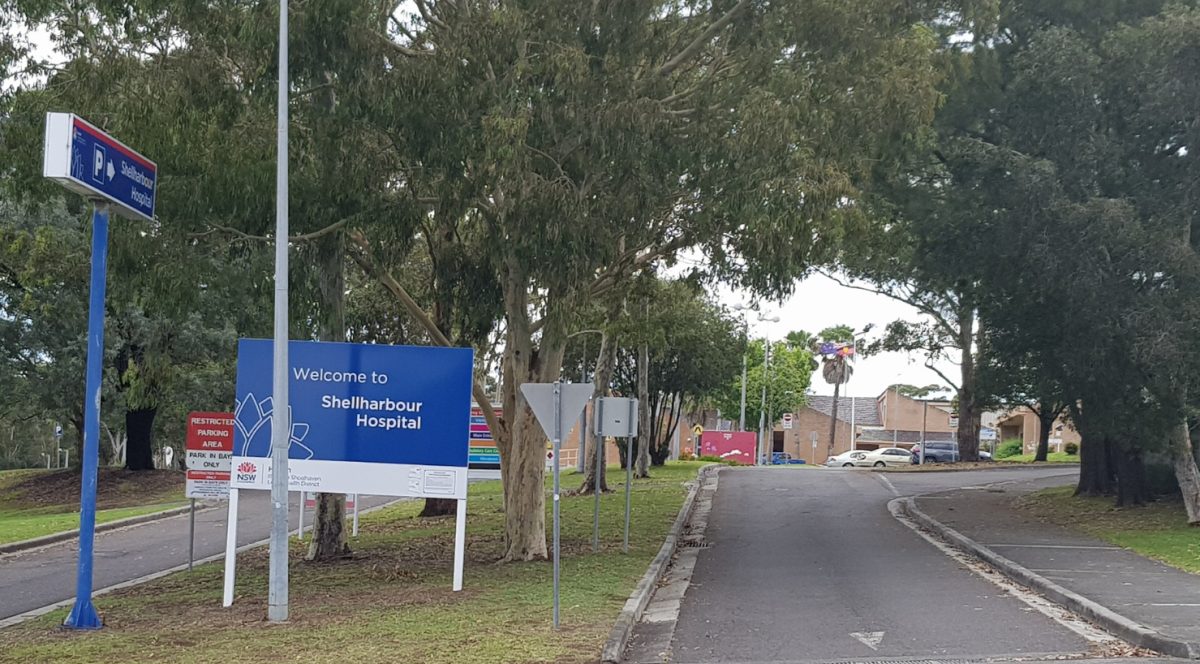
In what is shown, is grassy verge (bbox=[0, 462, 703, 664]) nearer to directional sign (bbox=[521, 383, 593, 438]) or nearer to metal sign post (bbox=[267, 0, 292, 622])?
metal sign post (bbox=[267, 0, 292, 622])

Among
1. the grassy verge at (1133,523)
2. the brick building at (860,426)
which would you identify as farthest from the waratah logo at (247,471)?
the brick building at (860,426)

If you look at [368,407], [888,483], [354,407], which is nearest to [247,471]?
[354,407]

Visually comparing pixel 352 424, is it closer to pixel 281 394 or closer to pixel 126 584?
pixel 281 394

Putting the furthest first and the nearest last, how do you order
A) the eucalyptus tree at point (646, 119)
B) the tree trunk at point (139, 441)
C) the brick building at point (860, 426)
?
the brick building at point (860, 426)
the tree trunk at point (139, 441)
the eucalyptus tree at point (646, 119)

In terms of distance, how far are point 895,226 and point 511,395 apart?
365 inches

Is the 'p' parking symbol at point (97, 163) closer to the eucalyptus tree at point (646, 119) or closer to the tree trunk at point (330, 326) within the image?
the eucalyptus tree at point (646, 119)

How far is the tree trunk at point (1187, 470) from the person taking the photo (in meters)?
20.8

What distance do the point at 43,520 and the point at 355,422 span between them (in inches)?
725

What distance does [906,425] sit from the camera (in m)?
95.3

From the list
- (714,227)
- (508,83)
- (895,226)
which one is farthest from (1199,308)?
(508,83)

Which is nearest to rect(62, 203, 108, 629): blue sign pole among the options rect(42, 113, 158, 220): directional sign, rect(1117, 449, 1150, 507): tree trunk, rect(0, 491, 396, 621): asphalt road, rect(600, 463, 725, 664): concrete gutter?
rect(42, 113, 158, 220): directional sign

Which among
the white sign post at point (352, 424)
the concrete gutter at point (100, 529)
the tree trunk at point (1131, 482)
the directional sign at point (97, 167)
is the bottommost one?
the concrete gutter at point (100, 529)

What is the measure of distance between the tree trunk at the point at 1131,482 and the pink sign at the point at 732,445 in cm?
3751

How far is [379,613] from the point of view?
12273mm
